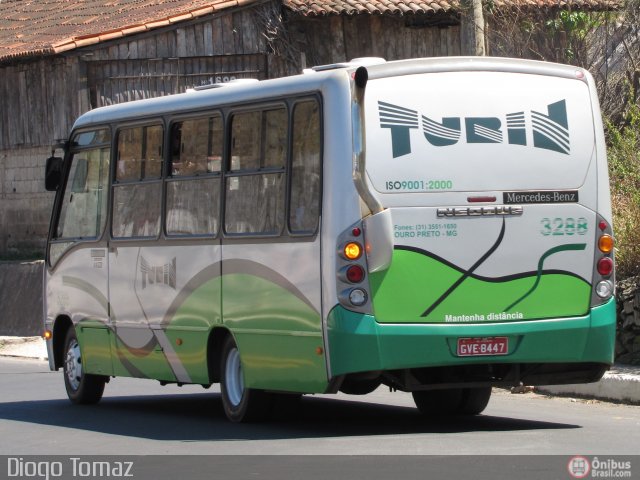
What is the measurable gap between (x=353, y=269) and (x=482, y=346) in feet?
3.86

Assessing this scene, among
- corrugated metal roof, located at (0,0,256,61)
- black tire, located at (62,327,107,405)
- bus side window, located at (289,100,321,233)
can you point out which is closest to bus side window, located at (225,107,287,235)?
bus side window, located at (289,100,321,233)

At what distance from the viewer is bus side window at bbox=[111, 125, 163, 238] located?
539 inches

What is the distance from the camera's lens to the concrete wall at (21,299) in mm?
26344

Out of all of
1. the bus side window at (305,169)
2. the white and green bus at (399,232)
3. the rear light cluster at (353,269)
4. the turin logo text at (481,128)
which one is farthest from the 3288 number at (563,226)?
the bus side window at (305,169)

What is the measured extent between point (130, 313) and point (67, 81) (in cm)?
1567

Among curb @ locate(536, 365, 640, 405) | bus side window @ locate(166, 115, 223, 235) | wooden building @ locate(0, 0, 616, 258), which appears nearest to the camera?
bus side window @ locate(166, 115, 223, 235)

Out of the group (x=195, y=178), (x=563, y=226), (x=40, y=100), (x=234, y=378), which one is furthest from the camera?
(x=40, y=100)

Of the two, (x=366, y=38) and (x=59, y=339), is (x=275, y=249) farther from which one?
(x=366, y=38)

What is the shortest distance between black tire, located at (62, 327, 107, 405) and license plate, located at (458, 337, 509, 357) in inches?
198

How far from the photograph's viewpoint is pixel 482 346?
1140 cm

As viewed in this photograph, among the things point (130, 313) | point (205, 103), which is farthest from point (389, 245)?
point (130, 313)

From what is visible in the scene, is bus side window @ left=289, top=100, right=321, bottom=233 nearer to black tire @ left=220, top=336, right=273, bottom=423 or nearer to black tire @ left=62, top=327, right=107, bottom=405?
black tire @ left=220, top=336, right=273, bottom=423

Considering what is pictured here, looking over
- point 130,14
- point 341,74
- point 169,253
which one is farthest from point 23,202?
point 341,74
